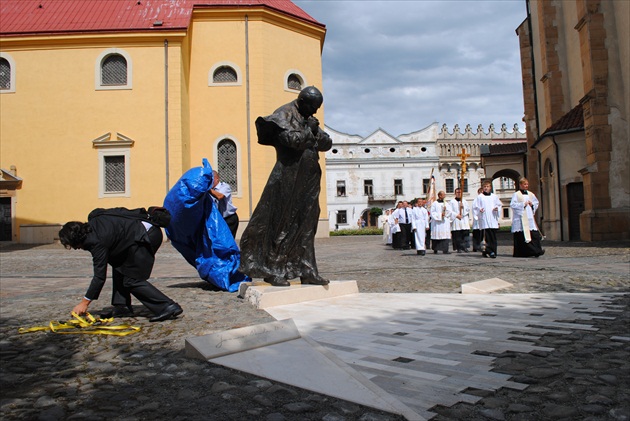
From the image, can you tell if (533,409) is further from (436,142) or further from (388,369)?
(436,142)

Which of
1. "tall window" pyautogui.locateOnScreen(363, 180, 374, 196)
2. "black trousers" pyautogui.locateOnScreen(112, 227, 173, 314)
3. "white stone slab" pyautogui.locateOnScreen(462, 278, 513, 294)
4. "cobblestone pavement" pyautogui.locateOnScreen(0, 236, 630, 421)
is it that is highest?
"tall window" pyautogui.locateOnScreen(363, 180, 374, 196)

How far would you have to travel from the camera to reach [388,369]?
10.1 ft

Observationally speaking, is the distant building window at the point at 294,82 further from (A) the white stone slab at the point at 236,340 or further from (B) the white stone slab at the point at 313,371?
(B) the white stone slab at the point at 313,371

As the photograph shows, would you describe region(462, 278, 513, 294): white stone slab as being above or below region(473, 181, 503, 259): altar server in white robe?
below

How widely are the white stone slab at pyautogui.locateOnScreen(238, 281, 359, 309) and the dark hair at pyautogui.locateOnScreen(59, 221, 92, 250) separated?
1.82m

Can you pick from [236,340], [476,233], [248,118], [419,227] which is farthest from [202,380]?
[248,118]

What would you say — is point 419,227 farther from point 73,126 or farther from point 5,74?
point 5,74

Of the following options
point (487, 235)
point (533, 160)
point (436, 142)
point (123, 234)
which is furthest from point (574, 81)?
point (436, 142)

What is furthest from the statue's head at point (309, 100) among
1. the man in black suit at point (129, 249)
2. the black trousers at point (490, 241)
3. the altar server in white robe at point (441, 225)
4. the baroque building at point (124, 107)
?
the baroque building at point (124, 107)

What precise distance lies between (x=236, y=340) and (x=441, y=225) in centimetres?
1261

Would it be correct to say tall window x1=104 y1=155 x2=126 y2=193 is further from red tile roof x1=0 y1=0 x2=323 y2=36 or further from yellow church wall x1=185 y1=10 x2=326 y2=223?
red tile roof x1=0 y1=0 x2=323 y2=36

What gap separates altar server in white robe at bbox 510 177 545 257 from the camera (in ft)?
40.6

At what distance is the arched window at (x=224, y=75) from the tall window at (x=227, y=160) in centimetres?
310

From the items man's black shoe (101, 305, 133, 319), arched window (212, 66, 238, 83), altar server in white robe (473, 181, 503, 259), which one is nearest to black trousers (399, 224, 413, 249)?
altar server in white robe (473, 181, 503, 259)
